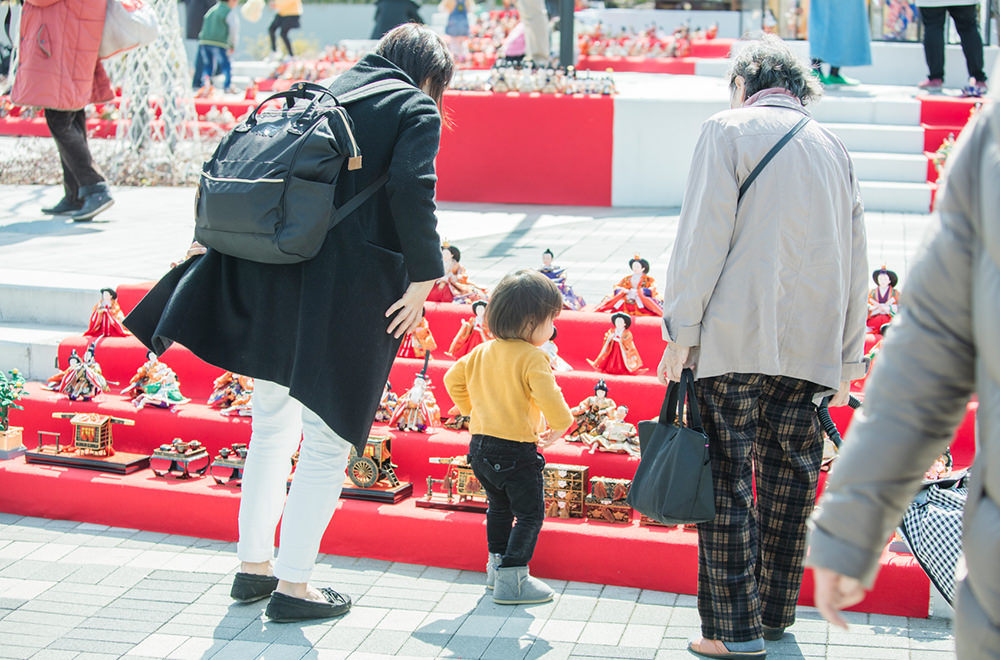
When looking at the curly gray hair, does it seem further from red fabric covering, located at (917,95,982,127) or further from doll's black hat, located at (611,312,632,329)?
red fabric covering, located at (917,95,982,127)

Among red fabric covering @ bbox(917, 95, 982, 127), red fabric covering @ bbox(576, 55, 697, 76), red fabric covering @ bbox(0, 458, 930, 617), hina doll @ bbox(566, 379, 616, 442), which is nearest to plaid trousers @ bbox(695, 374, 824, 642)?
red fabric covering @ bbox(0, 458, 930, 617)

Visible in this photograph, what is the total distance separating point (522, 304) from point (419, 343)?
1386 millimetres

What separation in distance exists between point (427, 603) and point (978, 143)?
2552 mm

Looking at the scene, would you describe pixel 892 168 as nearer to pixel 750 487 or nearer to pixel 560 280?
pixel 560 280

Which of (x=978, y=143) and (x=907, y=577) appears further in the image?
(x=907, y=577)

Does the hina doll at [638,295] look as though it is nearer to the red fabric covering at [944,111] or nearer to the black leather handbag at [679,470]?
the black leather handbag at [679,470]

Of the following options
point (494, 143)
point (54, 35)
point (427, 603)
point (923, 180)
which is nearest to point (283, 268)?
point (427, 603)

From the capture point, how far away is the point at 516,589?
3.64 meters

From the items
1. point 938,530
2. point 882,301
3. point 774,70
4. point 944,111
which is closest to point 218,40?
point 944,111

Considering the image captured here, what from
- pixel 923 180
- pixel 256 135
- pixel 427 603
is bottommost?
pixel 427 603

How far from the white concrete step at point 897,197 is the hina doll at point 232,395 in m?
5.37

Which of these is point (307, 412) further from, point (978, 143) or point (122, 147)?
point (122, 147)

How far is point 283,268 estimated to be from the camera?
3223mm

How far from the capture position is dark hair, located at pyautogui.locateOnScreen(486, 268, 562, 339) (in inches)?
142
